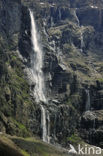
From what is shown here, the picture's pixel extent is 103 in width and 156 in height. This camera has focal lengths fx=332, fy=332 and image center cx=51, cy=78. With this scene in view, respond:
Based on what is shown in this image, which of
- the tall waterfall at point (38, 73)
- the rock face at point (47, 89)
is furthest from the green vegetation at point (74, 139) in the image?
the tall waterfall at point (38, 73)

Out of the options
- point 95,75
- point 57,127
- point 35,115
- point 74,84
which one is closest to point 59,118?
point 57,127

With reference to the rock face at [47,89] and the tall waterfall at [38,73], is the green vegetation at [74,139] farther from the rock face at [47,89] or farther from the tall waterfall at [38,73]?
the tall waterfall at [38,73]

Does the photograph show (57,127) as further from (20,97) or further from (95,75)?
(95,75)

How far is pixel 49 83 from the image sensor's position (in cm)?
15400

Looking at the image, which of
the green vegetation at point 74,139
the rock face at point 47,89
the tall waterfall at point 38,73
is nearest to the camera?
the rock face at point 47,89

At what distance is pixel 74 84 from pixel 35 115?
3340 centimetres

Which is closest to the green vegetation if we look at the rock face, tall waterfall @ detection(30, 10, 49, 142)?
the rock face

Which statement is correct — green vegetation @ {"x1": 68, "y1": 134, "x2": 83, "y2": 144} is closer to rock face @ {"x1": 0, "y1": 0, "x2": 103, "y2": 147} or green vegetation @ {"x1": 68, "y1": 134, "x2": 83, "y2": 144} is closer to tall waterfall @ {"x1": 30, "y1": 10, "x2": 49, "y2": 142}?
rock face @ {"x1": 0, "y1": 0, "x2": 103, "y2": 147}

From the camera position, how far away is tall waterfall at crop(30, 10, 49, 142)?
132 metres

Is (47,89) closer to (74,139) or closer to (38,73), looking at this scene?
(38,73)

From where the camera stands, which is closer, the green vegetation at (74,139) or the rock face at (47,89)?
the rock face at (47,89)

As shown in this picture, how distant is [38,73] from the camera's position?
154750 millimetres

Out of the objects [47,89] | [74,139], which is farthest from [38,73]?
[74,139]

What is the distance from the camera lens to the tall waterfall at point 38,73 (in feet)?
433
